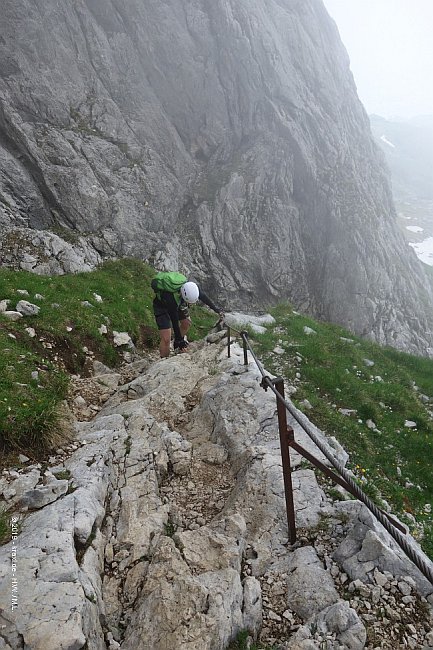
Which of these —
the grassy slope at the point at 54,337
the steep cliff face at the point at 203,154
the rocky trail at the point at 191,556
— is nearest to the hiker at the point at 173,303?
the grassy slope at the point at 54,337

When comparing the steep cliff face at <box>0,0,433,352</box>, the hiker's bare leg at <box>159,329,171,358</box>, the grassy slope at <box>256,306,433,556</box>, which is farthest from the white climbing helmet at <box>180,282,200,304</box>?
the steep cliff face at <box>0,0,433,352</box>

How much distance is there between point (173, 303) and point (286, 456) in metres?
8.81

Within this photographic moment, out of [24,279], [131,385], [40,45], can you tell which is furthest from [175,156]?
[131,385]

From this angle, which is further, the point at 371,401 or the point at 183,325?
the point at 183,325

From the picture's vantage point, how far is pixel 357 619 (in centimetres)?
400

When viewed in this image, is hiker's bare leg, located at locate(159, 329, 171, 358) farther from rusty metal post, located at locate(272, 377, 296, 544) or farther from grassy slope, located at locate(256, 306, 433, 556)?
rusty metal post, located at locate(272, 377, 296, 544)

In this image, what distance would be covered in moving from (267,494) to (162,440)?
2592mm

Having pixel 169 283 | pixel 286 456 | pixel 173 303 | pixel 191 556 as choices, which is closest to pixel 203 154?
pixel 173 303

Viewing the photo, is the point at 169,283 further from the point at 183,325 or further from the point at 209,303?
the point at 183,325

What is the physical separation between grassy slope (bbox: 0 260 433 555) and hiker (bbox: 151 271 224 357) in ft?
7.57

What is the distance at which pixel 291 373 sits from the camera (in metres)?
13.1

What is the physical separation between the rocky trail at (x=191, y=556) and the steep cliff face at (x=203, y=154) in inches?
911

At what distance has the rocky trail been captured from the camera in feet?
12.8

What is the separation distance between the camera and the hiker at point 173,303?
12320 mm
